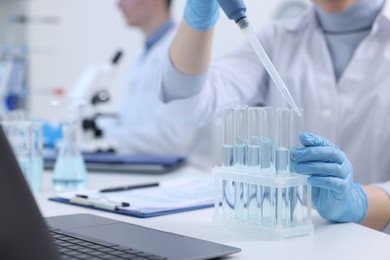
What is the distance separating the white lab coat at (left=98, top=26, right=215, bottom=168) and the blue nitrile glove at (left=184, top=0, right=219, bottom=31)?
76cm

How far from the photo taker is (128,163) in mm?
1697

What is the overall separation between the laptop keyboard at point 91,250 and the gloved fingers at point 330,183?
0.29 metres

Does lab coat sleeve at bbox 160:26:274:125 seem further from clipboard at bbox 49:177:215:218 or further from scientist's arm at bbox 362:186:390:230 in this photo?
scientist's arm at bbox 362:186:390:230

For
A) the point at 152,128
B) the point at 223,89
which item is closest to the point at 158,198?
the point at 223,89

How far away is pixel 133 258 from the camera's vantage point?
2.19ft

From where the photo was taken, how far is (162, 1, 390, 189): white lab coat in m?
1.42

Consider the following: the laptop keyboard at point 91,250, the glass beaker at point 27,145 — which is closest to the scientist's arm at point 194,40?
the glass beaker at point 27,145

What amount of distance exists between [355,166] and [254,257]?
0.78 meters

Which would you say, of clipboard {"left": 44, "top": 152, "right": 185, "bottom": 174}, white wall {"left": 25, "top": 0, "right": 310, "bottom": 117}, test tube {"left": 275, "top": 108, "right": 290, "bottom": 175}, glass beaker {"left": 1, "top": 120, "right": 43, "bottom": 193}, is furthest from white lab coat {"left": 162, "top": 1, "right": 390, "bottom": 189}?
white wall {"left": 25, "top": 0, "right": 310, "bottom": 117}

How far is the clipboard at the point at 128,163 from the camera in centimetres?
164

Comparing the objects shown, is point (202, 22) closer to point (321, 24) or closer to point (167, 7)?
point (321, 24)

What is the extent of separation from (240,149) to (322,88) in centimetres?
67

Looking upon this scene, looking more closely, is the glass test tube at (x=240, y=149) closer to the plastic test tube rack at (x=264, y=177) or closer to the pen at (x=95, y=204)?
the plastic test tube rack at (x=264, y=177)

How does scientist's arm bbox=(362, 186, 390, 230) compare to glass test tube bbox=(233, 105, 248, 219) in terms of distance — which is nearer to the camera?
glass test tube bbox=(233, 105, 248, 219)
